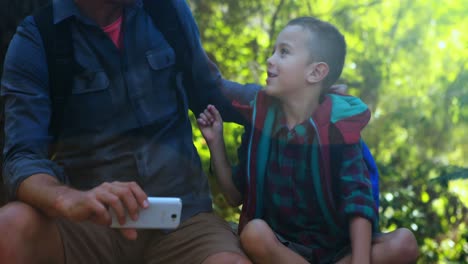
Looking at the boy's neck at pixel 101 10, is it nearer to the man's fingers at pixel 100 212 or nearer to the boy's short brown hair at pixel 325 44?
the boy's short brown hair at pixel 325 44

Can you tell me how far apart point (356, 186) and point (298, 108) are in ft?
1.12

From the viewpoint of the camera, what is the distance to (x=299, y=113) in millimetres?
2471

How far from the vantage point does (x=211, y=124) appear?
2.56 metres

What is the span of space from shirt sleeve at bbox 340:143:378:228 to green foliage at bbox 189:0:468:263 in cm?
179

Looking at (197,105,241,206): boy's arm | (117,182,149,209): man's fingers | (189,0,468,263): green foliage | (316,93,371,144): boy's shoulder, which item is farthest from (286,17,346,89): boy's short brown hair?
(189,0,468,263): green foliage

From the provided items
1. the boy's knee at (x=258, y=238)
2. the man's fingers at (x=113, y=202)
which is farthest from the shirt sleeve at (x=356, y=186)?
the man's fingers at (x=113, y=202)

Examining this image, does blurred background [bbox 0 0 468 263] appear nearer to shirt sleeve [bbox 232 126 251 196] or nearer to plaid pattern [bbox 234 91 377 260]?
shirt sleeve [bbox 232 126 251 196]

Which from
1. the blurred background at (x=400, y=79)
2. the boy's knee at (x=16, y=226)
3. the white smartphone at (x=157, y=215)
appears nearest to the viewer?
the boy's knee at (x=16, y=226)

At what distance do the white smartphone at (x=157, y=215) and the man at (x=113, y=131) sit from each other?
5.4 inches

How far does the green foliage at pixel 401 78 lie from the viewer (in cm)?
472

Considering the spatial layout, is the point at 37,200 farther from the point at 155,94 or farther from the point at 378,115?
the point at 378,115

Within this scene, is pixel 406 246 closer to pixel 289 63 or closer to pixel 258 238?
pixel 258 238

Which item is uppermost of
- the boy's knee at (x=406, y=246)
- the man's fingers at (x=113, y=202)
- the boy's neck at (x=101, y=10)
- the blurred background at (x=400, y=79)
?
the boy's neck at (x=101, y=10)

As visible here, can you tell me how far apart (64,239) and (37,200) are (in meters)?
0.20
